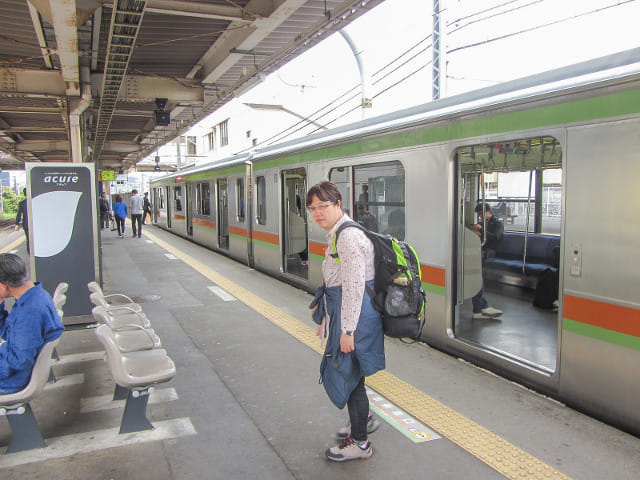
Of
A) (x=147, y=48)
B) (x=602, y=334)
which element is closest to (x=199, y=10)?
(x=147, y=48)

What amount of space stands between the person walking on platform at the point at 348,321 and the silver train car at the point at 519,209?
5.11 feet

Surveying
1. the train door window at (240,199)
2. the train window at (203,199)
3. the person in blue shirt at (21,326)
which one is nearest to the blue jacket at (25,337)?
the person in blue shirt at (21,326)

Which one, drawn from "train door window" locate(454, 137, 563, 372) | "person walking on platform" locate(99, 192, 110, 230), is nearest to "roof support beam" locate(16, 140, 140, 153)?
"person walking on platform" locate(99, 192, 110, 230)

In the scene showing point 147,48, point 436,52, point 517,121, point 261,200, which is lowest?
point 261,200

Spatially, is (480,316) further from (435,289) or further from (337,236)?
(337,236)

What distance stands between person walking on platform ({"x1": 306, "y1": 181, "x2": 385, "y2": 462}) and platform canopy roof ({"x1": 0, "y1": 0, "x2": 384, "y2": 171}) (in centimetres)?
390

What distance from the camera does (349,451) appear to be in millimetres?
2980

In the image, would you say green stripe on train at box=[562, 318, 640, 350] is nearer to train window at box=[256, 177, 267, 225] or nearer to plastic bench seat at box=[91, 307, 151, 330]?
plastic bench seat at box=[91, 307, 151, 330]

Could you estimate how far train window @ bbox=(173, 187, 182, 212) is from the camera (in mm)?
17877

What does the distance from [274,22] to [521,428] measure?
611 cm

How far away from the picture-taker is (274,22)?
7199mm

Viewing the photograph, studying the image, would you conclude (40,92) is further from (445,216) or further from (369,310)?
(369,310)

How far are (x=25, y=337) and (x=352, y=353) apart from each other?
1.93 m

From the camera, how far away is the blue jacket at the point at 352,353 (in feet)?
9.25
